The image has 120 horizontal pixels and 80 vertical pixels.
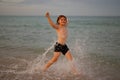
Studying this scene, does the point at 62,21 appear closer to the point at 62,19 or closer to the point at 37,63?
the point at 62,19

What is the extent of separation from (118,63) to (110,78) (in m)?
1.31

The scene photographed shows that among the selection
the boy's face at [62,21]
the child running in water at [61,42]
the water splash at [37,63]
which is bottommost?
the water splash at [37,63]

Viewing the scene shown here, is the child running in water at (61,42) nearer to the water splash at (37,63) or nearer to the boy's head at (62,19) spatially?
the boy's head at (62,19)

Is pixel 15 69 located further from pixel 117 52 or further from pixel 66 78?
pixel 117 52

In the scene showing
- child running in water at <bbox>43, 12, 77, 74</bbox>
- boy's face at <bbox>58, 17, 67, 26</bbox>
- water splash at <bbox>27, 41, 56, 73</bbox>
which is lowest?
water splash at <bbox>27, 41, 56, 73</bbox>

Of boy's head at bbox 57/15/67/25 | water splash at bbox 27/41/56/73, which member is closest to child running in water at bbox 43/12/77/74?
boy's head at bbox 57/15/67/25

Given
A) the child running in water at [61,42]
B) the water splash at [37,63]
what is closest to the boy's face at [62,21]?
the child running in water at [61,42]

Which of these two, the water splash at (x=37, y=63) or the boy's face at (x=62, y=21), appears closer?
the boy's face at (x=62, y=21)

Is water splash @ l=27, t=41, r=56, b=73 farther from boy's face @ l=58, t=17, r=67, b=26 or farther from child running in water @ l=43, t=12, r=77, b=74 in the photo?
boy's face @ l=58, t=17, r=67, b=26

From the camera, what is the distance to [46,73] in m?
A: 5.43

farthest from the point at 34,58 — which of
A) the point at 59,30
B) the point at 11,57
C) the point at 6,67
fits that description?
the point at 59,30

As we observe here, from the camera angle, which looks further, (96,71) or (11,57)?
(11,57)

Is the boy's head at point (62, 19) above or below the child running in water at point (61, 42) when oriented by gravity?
above

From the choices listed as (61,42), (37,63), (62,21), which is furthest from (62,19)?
(37,63)
